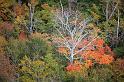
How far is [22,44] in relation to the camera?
48.4 metres

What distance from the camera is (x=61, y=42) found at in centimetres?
4809

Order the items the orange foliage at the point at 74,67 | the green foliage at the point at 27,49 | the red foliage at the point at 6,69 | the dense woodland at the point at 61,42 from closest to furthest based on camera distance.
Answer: the red foliage at the point at 6,69
the dense woodland at the point at 61,42
the orange foliage at the point at 74,67
the green foliage at the point at 27,49

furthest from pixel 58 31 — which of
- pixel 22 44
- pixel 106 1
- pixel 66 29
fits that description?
pixel 106 1

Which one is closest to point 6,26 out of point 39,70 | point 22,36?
point 22,36

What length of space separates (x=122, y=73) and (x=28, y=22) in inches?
561

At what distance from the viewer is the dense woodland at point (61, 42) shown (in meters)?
46.3

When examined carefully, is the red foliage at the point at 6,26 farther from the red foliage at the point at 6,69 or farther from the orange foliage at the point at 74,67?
the orange foliage at the point at 74,67

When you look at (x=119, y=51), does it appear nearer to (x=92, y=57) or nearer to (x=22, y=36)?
(x=92, y=57)

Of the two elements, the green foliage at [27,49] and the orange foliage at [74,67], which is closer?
the orange foliage at [74,67]

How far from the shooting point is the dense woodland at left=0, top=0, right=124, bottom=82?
46.3 m

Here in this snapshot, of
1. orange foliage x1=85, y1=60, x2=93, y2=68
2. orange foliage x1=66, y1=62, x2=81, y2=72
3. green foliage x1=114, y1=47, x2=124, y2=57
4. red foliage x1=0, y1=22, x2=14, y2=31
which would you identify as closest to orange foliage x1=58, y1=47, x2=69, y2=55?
orange foliage x1=66, y1=62, x2=81, y2=72

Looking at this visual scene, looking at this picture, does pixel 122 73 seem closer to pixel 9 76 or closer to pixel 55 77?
pixel 55 77

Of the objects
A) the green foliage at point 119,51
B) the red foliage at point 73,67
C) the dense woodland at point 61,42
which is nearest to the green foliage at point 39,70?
the dense woodland at point 61,42

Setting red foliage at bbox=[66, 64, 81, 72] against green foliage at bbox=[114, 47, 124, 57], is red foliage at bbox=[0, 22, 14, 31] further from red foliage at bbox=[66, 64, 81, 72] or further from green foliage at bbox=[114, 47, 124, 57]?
green foliage at bbox=[114, 47, 124, 57]
